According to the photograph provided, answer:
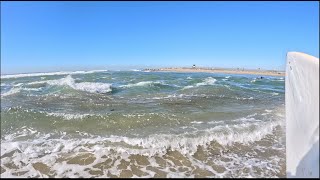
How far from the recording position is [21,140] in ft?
20.9

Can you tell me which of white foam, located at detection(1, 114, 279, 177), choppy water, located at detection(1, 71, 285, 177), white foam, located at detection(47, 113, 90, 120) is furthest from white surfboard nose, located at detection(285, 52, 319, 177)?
white foam, located at detection(47, 113, 90, 120)

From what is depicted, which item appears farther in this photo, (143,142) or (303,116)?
(143,142)

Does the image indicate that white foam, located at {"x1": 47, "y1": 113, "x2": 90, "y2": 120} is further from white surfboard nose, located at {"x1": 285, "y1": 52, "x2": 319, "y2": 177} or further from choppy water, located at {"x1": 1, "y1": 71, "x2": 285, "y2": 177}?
white surfboard nose, located at {"x1": 285, "y1": 52, "x2": 319, "y2": 177}

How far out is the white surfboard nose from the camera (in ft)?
8.48

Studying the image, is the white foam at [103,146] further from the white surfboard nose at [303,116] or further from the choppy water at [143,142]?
the white surfboard nose at [303,116]

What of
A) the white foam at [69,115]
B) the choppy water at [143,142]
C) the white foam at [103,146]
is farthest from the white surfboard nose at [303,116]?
the white foam at [69,115]

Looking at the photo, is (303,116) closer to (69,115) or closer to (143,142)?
(143,142)

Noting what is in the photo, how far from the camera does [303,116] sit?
9.91ft

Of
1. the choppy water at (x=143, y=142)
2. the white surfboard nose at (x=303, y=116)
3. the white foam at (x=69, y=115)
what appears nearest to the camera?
the white surfboard nose at (x=303, y=116)

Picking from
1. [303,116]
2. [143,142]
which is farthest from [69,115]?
[303,116]

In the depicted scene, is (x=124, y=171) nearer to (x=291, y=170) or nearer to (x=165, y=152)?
(x=165, y=152)

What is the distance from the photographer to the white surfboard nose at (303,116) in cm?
259

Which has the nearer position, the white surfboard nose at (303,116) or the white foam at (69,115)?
the white surfboard nose at (303,116)

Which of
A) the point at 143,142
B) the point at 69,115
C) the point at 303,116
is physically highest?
the point at 303,116
